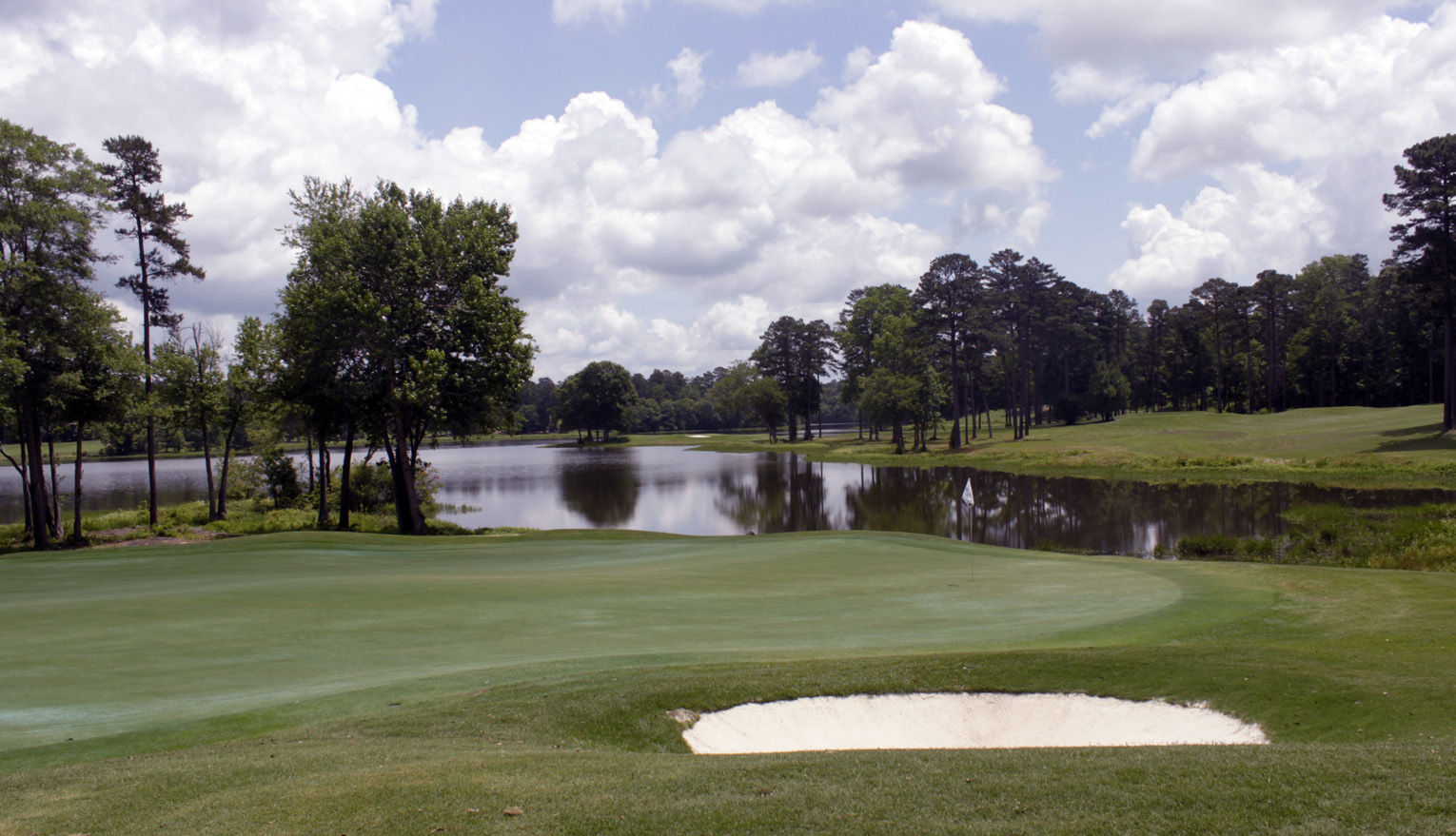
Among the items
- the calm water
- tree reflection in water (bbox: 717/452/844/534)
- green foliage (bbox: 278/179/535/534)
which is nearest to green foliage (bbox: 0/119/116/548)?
green foliage (bbox: 278/179/535/534)

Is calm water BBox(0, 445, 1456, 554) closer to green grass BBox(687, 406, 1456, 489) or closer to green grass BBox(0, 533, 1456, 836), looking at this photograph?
green grass BBox(687, 406, 1456, 489)

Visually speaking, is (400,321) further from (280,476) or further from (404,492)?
(280,476)

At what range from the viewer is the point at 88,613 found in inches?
512

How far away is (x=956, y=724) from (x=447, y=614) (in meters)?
8.76

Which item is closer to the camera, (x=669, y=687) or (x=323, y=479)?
(x=669, y=687)

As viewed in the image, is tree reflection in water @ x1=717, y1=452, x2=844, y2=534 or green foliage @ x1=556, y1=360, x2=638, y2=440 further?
green foliage @ x1=556, y1=360, x2=638, y2=440

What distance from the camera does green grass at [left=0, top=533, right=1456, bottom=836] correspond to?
5191mm

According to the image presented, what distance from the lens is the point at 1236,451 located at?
2060 inches

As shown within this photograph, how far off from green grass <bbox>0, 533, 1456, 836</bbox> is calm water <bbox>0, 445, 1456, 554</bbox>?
42.7 ft

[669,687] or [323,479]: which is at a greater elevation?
[323,479]

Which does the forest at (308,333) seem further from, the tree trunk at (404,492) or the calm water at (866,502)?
the calm water at (866,502)

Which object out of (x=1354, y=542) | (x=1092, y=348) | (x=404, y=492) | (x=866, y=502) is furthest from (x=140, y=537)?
(x=1092, y=348)

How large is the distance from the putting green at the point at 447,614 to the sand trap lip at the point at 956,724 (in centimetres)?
204

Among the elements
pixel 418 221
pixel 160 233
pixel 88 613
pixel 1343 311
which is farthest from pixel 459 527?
pixel 1343 311
